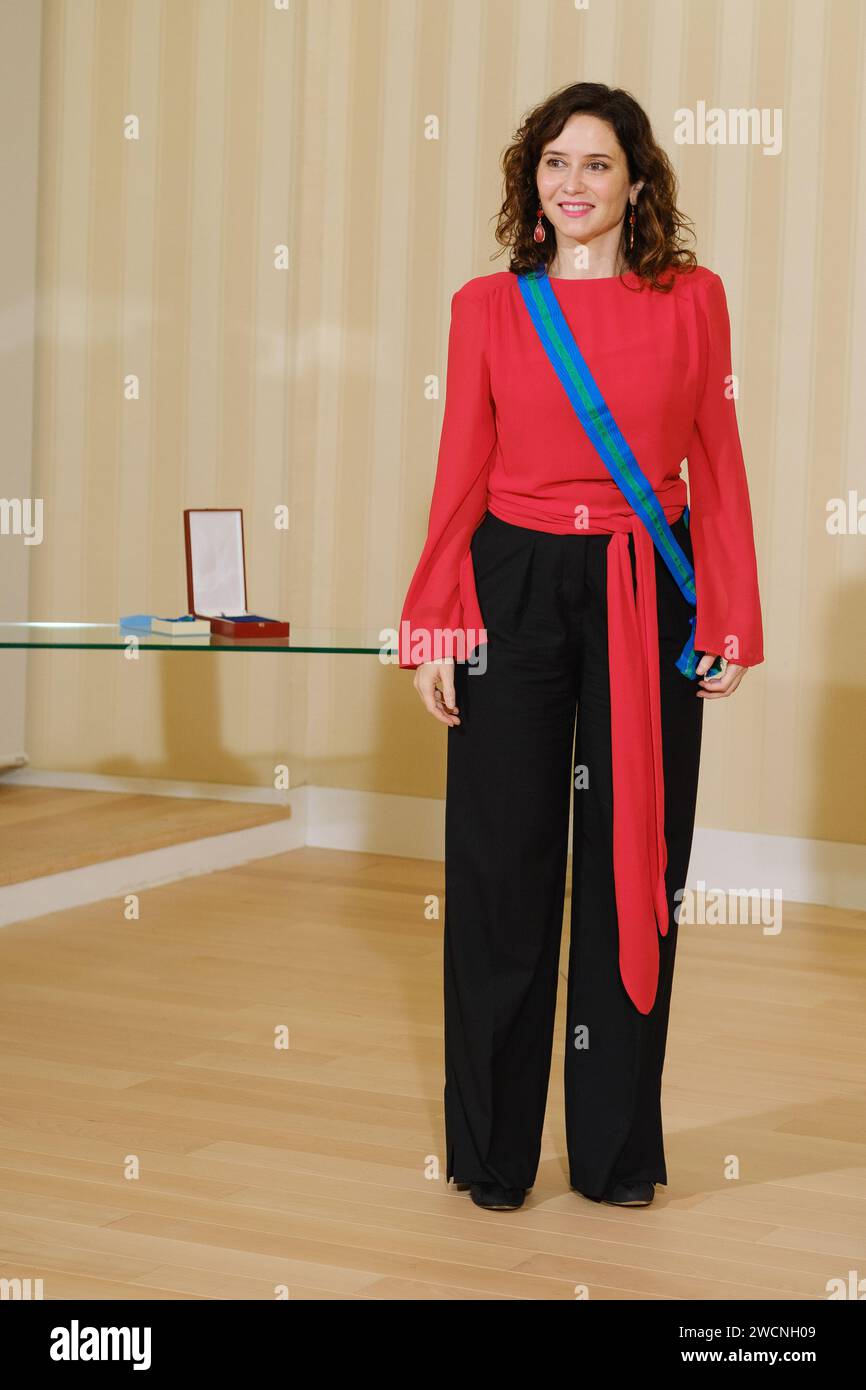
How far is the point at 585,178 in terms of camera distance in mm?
2330

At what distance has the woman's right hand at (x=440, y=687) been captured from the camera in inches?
95.0

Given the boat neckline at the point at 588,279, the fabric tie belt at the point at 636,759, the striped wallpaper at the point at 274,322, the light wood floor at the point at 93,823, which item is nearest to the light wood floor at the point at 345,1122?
the light wood floor at the point at 93,823

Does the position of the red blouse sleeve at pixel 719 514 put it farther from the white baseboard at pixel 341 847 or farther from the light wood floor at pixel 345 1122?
the white baseboard at pixel 341 847

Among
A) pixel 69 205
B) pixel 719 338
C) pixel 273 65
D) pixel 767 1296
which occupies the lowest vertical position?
pixel 767 1296

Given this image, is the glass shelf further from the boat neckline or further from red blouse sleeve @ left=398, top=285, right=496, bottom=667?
the boat neckline

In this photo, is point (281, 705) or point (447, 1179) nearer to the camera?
point (447, 1179)

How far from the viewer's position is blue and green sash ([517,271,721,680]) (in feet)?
7.55

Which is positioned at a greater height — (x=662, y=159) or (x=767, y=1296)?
(x=662, y=159)

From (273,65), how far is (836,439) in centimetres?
197
